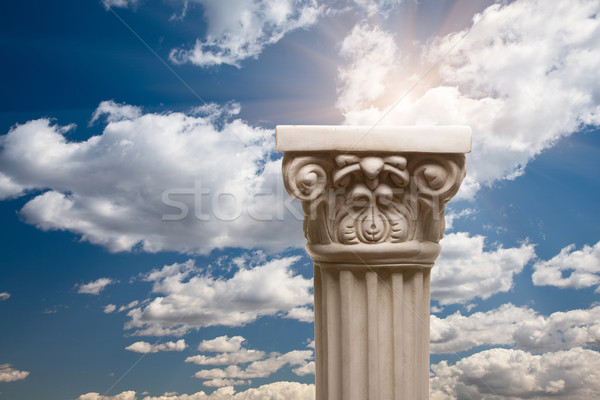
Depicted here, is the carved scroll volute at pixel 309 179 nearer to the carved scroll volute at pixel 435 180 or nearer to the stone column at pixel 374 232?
the stone column at pixel 374 232

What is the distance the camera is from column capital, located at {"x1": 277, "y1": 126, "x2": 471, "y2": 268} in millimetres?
2592

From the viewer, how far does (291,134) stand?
257 cm

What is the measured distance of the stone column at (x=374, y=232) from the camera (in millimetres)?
2609

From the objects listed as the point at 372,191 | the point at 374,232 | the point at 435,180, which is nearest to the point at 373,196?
the point at 372,191

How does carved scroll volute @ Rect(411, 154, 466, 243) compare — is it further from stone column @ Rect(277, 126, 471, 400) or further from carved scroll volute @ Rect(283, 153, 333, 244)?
carved scroll volute @ Rect(283, 153, 333, 244)

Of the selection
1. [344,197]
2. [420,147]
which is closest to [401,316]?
[344,197]

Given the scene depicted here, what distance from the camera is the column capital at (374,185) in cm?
259

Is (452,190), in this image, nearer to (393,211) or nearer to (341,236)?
(393,211)

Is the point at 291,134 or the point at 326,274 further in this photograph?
the point at 326,274

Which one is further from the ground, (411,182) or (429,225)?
(411,182)

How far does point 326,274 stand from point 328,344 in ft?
1.25

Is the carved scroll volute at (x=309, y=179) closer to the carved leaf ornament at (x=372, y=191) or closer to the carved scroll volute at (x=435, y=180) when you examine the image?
the carved leaf ornament at (x=372, y=191)

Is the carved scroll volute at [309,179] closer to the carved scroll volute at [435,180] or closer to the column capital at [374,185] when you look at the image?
the column capital at [374,185]

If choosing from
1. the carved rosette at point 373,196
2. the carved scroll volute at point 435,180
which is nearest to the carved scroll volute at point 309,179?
the carved rosette at point 373,196
